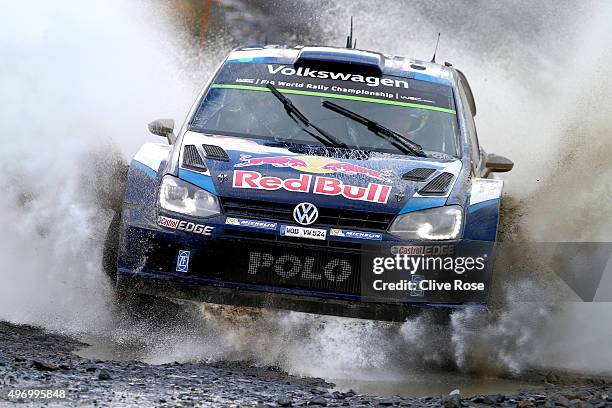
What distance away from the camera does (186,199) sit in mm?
6711

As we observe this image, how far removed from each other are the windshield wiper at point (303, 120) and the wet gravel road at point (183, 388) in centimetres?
171

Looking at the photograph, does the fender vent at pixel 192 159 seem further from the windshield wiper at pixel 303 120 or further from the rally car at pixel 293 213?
the windshield wiper at pixel 303 120

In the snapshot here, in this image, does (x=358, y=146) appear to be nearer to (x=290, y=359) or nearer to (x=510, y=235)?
(x=290, y=359)

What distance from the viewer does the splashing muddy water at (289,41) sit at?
6617 mm

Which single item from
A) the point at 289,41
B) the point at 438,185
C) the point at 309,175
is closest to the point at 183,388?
the point at 309,175

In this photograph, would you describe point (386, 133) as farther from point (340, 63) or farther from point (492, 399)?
point (492, 399)

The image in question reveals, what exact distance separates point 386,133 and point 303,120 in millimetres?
525

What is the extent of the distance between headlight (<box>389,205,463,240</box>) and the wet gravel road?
0.95 m

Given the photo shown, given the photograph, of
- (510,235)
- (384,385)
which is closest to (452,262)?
(384,385)

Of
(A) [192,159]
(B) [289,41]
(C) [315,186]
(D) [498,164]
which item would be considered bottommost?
(C) [315,186]

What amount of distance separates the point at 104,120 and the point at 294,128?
11.8 feet

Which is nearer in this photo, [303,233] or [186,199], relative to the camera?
[303,233]

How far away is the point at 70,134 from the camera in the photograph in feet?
31.6

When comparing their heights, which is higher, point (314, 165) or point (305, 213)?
point (314, 165)
